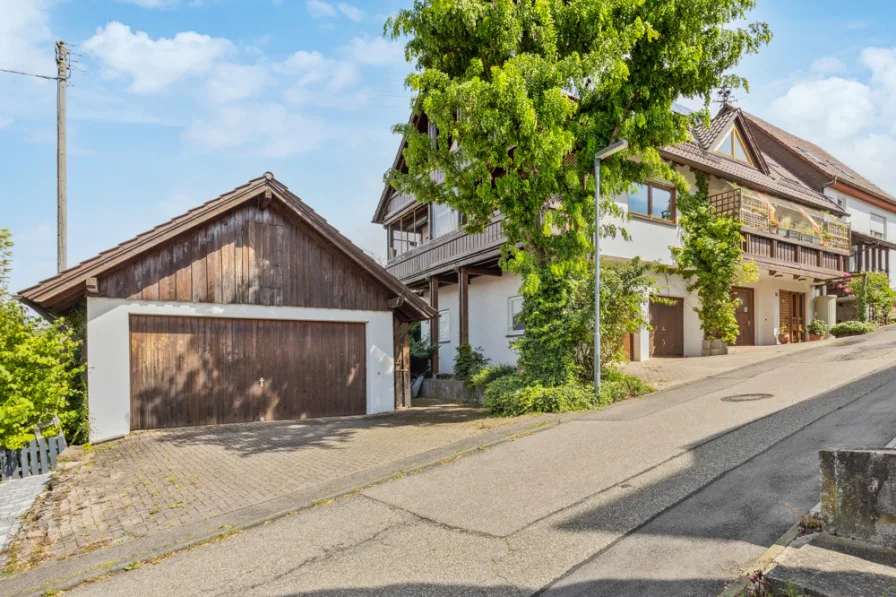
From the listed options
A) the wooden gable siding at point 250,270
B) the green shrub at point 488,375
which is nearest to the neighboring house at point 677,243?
the green shrub at point 488,375

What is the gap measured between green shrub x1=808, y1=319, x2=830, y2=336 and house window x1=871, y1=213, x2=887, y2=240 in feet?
28.2

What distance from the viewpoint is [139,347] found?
38.2 feet

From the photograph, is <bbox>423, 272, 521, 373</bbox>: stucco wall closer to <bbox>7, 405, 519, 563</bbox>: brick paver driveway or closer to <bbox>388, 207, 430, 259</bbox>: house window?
<bbox>388, 207, 430, 259</bbox>: house window

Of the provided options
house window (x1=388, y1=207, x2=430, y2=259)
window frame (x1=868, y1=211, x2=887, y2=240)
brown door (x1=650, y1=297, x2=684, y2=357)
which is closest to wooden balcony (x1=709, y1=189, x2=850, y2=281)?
brown door (x1=650, y1=297, x2=684, y2=357)

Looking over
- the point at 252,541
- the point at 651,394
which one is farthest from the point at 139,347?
the point at 651,394

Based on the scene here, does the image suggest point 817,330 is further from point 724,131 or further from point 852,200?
point 724,131

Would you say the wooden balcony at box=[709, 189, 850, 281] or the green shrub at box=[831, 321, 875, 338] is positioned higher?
the wooden balcony at box=[709, 189, 850, 281]

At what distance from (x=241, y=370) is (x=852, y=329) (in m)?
22.2

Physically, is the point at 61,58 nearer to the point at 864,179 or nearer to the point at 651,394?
the point at 651,394

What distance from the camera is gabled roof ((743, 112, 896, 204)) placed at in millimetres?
26641

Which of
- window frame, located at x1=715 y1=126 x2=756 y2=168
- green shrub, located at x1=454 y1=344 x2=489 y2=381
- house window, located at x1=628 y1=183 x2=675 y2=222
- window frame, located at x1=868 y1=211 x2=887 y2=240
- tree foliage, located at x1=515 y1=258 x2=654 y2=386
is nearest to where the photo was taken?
tree foliage, located at x1=515 y1=258 x2=654 y2=386

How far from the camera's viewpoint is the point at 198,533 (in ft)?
19.3

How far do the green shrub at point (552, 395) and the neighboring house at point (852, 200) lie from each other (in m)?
19.3

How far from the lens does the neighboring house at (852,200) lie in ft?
86.2
